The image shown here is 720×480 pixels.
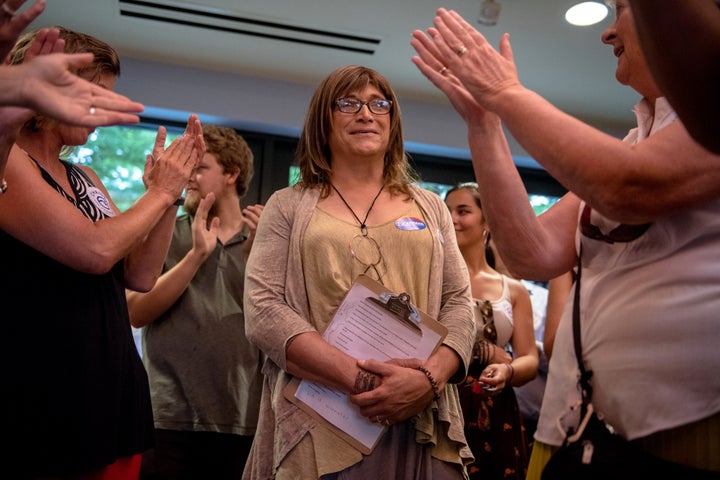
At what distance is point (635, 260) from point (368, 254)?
33.7 inches

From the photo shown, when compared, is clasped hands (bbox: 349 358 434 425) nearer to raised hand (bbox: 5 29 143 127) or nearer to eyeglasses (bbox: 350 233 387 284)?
eyeglasses (bbox: 350 233 387 284)

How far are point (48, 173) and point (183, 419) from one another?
1.29 m

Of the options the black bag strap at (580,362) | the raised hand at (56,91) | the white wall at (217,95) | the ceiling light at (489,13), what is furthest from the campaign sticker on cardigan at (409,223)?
the white wall at (217,95)

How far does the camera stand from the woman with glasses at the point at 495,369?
249 cm

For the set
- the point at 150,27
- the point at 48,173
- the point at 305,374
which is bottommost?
the point at 305,374

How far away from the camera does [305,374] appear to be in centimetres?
173

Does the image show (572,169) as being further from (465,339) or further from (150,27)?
(150,27)

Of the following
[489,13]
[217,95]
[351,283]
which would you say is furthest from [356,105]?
[217,95]

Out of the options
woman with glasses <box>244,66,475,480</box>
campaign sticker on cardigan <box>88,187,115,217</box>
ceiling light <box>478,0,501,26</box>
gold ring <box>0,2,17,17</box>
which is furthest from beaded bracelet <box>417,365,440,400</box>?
ceiling light <box>478,0,501,26</box>

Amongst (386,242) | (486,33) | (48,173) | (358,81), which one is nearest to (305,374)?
(386,242)

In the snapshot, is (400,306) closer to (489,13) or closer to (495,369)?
(495,369)

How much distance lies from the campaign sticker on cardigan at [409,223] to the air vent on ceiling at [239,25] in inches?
114

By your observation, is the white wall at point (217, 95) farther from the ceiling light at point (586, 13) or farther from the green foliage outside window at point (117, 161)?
the ceiling light at point (586, 13)

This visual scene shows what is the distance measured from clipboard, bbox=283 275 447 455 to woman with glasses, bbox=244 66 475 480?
0.10 ft
